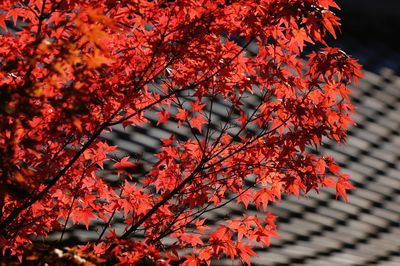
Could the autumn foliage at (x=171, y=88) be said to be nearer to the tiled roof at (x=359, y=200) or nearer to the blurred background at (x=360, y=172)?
the blurred background at (x=360, y=172)

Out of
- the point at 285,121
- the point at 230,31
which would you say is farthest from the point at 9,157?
the point at 285,121

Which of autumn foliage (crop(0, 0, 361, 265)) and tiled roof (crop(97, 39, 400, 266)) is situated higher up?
tiled roof (crop(97, 39, 400, 266))

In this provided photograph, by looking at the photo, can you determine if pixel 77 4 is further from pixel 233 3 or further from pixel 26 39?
pixel 233 3

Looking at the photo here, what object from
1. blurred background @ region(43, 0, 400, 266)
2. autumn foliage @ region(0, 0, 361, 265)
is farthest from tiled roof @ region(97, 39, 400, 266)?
autumn foliage @ region(0, 0, 361, 265)

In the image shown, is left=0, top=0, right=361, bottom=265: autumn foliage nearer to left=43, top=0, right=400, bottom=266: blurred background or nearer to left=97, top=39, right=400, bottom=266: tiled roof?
left=43, top=0, right=400, bottom=266: blurred background

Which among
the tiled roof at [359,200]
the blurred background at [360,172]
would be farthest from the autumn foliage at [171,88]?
the tiled roof at [359,200]

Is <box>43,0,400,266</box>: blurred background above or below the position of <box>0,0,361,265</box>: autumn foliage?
above

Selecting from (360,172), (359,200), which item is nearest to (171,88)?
(359,200)

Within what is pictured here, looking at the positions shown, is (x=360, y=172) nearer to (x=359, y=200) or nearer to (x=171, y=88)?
(x=359, y=200)

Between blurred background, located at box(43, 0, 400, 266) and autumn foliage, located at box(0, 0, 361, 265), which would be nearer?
autumn foliage, located at box(0, 0, 361, 265)

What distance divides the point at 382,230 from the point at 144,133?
2054 mm

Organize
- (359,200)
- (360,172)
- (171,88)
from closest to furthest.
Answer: (171,88) → (359,200) → (360,172)

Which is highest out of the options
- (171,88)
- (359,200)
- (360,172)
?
(360,172)

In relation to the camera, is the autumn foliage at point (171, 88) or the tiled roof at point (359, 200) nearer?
the autumn foliage at point (171, 88)
